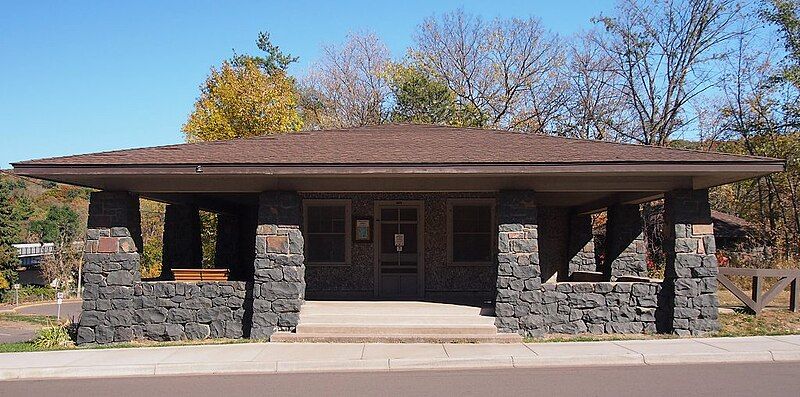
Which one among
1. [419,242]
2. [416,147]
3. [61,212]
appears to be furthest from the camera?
[61,212]

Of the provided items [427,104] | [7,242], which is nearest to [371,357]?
[427,104]

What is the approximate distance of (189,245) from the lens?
51.7ft

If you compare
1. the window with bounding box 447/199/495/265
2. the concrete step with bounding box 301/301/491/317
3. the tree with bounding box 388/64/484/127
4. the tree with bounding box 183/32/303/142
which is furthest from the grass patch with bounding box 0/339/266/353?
the tree with bounding box 388/64/484/127

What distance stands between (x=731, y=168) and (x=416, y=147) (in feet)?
17.4

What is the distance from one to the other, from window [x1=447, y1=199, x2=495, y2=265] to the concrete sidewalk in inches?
188

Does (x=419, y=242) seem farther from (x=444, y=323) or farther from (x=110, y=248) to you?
(x=110, y=248)

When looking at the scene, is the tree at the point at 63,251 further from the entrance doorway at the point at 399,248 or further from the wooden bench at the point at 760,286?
the wooden bench at the point at 760,286

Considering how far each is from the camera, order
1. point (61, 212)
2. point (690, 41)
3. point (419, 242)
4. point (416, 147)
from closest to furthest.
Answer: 1. point (416, 147)
2. point (419, 242)
3. point (690, 41)
4. point (61, 212)

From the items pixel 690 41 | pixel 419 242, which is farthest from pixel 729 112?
pixel 419 242

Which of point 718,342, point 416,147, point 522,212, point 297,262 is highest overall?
point 416,147

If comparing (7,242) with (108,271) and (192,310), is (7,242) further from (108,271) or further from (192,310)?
(192,310)

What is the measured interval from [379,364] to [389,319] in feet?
8.64

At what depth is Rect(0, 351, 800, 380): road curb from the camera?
942cm

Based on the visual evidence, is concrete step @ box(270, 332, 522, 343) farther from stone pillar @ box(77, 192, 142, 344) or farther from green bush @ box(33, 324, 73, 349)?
green bush @ box(33, 324, 73, 349)
